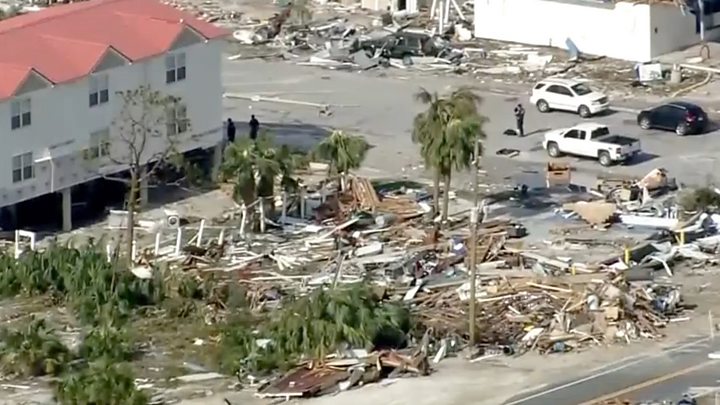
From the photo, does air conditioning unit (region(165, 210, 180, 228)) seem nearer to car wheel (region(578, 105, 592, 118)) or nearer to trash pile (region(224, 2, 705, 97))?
car wheel (region(578, 105, 592, 118))

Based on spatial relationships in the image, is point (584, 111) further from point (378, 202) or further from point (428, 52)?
point (378, 202)

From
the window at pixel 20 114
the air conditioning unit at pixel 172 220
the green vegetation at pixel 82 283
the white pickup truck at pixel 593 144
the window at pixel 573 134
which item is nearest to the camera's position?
the green vegetation at pixel 82 283

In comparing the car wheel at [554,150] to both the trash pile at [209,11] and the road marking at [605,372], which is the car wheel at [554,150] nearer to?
the road marking at [605,372]

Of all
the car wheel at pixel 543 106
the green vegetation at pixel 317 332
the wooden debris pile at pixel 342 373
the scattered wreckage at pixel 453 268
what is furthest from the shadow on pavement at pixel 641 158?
the wooden debris pile at pixel 342 373

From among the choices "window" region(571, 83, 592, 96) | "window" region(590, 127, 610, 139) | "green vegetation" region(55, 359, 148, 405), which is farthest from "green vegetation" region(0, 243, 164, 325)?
"window" region(571, 83, 592, 96)

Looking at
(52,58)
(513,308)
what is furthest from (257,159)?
(513,308)

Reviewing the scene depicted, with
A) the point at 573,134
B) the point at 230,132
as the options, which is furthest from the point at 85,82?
the point at 573,134

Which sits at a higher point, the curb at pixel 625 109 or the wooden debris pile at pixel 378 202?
the curb at pixel 625 109
